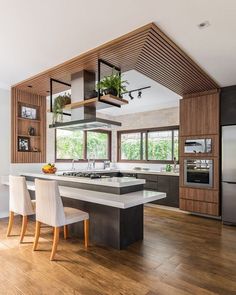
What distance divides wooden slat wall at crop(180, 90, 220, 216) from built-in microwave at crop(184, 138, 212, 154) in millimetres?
65

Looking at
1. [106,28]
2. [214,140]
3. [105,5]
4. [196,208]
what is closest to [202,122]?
[214,140]

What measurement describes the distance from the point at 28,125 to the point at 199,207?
409 centimetres

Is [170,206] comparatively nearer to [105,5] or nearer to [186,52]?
[186,52]

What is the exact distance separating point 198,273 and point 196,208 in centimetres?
229

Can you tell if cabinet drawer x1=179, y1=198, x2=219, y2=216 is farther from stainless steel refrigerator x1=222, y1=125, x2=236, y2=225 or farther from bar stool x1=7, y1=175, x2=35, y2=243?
bar stool x1=7, y1=175, x2=35, y2=243

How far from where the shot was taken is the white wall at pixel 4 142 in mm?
4484

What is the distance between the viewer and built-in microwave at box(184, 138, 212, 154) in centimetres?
443

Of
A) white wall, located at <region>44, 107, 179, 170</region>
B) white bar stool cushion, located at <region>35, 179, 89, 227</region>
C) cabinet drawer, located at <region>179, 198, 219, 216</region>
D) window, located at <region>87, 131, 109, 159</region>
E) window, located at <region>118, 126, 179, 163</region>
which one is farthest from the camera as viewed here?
window, located at <region>87, 131, 109, 159</region>

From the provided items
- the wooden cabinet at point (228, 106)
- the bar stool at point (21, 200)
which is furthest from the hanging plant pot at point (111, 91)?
the wooden cabinet at point (228, 106)

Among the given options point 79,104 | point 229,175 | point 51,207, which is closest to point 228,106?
point 229,175

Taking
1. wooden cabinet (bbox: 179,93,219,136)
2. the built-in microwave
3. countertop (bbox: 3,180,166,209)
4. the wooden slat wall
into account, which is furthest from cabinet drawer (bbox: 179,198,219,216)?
countertop (bbox: 3,180,166,209)

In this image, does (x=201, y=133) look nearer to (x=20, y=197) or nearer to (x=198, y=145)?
(x=198, y=145)

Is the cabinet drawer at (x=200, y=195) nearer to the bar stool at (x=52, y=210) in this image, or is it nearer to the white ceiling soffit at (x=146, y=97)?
the white ceiling soffit at (x=146, y=97)

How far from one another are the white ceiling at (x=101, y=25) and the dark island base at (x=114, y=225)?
2229 millimetres
